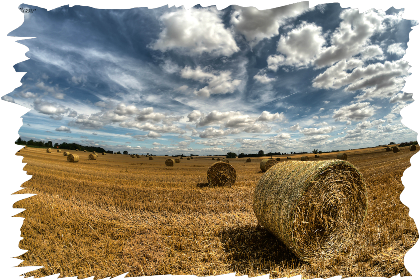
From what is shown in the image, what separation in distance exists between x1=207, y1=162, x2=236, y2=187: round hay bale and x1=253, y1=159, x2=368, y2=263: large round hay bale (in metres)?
8.41

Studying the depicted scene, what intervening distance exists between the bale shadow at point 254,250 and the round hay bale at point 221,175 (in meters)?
7.65

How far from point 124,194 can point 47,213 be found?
12.7 ft

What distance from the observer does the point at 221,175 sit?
1369 centimetres

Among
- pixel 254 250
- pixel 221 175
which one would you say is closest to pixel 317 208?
pixel 254 250

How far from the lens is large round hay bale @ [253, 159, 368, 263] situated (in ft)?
14.6

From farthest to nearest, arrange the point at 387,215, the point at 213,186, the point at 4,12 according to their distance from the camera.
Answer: the point at 213,186 < the point at 387,215 < the point at 4,12

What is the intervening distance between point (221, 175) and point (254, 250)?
885cm

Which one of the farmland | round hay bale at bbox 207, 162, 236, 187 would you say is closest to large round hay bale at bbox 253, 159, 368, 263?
the farmland

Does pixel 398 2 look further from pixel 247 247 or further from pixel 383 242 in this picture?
pixel 383 242

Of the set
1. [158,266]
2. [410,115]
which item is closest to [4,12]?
[410,115]

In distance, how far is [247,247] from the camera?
16.3 feet

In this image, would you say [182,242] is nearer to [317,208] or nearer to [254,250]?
[254,250]

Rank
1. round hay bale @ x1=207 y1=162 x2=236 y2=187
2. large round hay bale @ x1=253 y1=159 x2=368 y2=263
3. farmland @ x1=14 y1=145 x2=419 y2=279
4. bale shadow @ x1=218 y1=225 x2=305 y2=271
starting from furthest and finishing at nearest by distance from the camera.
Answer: round hay bale @ x1=207 y1=162 x2=236 y2=187, large round hay bale @ x1=253 y1=159 x2=368 y2=263, bale shadow @ x1=218 y1=225 x2=305 y2=271, farmland @ x1=14 y1=145 x2=419 y2=279

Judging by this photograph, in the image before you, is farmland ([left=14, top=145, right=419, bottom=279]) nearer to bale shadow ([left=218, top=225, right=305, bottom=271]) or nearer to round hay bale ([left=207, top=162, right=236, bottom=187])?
bale shadow ([left=218, top=225, right=305, bottom=271])
